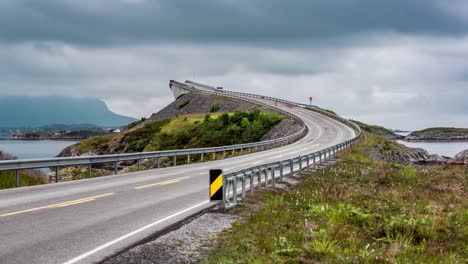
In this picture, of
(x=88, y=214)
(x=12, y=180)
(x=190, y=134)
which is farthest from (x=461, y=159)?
(x=88, y=214)

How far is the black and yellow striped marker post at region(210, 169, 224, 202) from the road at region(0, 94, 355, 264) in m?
0.59

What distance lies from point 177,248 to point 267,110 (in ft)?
259

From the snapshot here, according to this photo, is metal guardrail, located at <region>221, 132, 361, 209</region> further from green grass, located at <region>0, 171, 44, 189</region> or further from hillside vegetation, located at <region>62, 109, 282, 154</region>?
hillside vegetation, located at <region>62, 109, 282, 154</region>

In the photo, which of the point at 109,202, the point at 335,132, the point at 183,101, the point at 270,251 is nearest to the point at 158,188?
the point at 109,202

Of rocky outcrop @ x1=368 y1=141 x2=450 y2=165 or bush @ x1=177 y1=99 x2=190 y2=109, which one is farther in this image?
bush @ x1=177 y1=99 x2=190 y2=109

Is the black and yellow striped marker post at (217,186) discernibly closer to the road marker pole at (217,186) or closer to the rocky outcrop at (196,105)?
the road marker pole at (217,186)

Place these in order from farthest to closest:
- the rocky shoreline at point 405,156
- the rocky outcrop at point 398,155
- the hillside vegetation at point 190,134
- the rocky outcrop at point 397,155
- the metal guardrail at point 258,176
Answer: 1. the hillside vegetation at point 190,134
2. the rocky outcrop at point 398,155
3. the rocky outcrop at point 397,155
4. the rocky shoreline at point 405,156
5. the metal guardrail at point 258,176

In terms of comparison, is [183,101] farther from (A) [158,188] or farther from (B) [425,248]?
(B) [425,248]

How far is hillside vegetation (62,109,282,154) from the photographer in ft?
224

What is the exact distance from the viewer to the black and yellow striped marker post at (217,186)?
12.6 metres

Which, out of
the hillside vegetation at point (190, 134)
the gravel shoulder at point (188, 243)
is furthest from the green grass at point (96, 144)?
the gravel shoulder at point (188, 243)

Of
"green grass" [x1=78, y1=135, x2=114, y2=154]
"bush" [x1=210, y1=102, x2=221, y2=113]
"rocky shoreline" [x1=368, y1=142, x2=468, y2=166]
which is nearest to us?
"rocky shoreline" [x1=368, y1=142, x2=468, y2=166]

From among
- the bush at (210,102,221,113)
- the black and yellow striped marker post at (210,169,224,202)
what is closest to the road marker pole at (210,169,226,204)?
the black and yellow striped marker post at (210,169,224,202)

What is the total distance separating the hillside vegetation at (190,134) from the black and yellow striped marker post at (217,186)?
173 feet
